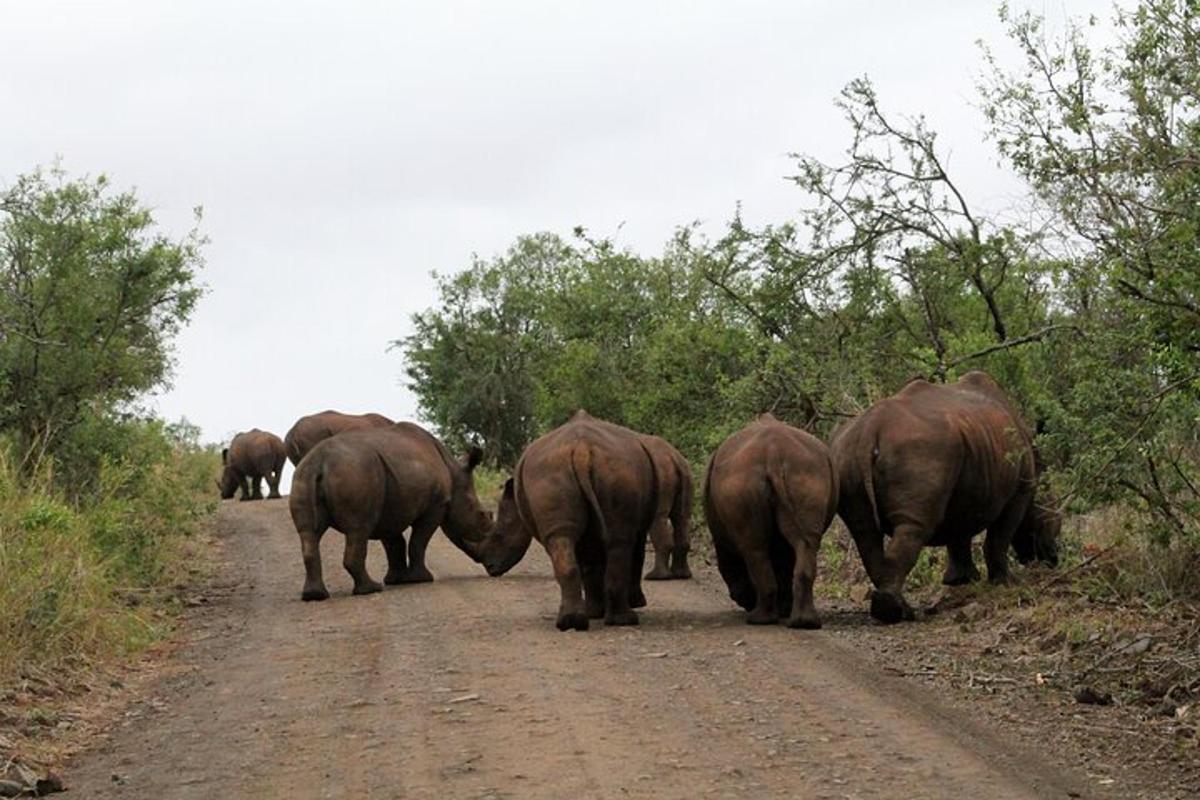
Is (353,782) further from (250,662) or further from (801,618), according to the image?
(801,618)

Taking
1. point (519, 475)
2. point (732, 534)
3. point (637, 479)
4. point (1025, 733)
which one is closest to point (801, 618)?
point (732, 534)

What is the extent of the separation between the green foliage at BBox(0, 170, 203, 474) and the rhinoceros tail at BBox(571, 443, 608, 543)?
26.2 feet

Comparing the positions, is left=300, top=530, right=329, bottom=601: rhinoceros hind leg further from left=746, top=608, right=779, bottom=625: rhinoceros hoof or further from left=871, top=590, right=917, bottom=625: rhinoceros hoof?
left=871, top=590, right=917, bottom=625: rhinoceros hoof

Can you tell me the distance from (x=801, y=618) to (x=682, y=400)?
11.5 meters

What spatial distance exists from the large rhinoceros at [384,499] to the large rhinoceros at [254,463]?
17.2 m

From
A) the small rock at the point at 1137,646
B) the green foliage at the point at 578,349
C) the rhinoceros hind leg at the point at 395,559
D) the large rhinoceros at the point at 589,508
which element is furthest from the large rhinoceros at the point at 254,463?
the small rock at the point at 1137,646

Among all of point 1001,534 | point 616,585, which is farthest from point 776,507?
point 1001,534

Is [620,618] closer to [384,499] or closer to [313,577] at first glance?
[313,577]

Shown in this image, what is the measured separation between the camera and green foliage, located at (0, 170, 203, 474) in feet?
65.3

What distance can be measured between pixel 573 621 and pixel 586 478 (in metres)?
1.04

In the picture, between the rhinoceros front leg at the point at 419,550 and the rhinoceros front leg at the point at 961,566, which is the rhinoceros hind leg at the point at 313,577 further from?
the rhinoceros front leg at the point at 961,566

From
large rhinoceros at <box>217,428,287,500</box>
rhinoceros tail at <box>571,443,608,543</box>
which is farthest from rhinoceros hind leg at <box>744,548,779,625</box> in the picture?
large rhinoceros at <box>217,428,287,500</box>

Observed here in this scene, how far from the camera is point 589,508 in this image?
1313 centimetres

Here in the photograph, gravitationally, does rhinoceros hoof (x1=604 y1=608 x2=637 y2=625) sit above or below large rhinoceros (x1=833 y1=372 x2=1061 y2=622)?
below
